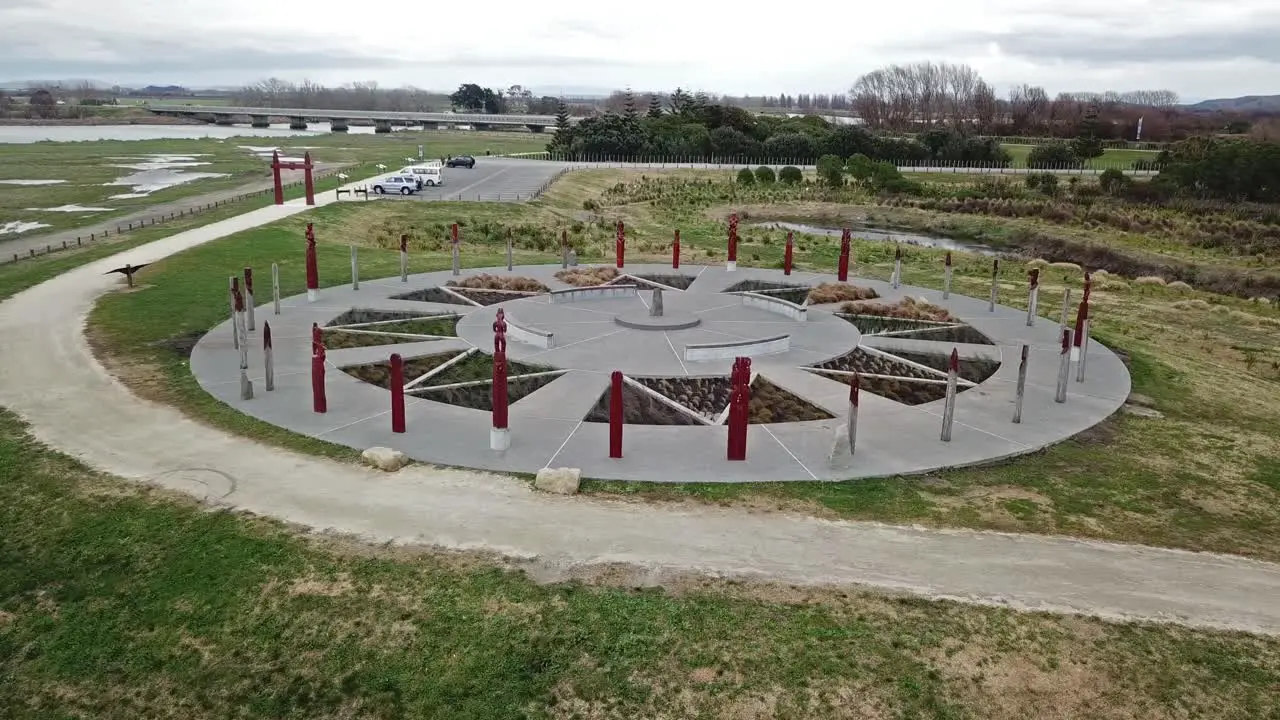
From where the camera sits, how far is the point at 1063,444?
13711 mm

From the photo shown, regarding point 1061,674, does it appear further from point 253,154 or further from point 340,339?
point 253,154

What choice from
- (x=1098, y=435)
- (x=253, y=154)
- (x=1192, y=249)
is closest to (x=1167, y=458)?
(x=1098, y=435)

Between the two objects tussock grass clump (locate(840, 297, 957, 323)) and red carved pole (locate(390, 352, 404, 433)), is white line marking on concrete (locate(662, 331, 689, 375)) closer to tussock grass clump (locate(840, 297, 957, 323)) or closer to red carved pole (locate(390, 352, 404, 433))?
red carved pole (locate(390, 352, 404, 433))

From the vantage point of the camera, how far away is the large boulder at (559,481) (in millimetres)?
11367

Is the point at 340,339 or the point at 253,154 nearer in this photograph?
the point at 340,339

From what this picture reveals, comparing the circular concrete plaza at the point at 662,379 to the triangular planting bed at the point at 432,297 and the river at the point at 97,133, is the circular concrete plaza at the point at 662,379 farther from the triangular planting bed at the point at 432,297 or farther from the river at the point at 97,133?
the river at the point at 97,133

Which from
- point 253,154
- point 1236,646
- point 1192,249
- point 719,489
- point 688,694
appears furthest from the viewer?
point 253,154

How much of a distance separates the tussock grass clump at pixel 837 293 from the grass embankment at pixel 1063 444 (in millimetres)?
4440

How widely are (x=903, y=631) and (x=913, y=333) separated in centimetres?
1208

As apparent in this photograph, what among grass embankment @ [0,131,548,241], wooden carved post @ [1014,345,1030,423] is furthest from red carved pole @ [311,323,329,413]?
grass embankment @ [0,131,548,241]

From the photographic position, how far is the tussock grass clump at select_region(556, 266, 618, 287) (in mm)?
23938

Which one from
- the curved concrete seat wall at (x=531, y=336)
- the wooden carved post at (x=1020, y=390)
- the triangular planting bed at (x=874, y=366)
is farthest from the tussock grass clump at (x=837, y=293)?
the wooden carved post at (x=1020, y=390)

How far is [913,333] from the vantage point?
19797mm

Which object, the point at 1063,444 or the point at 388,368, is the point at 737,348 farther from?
the point at 388,368
